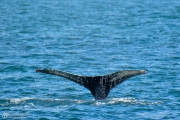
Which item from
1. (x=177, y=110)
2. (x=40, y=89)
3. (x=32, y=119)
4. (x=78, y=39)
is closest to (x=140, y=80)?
(x=40, y=89)

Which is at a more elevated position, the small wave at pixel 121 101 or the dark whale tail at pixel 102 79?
the dark whale tail at pixel 102 79

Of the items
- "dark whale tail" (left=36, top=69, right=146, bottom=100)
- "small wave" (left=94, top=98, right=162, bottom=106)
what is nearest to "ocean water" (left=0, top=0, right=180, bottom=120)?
"small wave" (left=94, top=98, right=162, bottom=106)

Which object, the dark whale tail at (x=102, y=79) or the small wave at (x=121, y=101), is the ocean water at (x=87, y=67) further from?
the dark whale tail at (x=102, y=79)

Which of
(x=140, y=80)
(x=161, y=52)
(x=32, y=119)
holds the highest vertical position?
(x=161, y=52)

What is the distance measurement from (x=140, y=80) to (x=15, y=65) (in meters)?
6.41

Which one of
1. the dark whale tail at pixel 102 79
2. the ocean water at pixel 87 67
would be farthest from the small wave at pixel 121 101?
the dark whale tail at pixel 102 79

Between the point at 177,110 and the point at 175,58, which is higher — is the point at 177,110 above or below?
below

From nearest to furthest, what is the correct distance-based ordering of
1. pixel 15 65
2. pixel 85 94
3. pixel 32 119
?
pixel 32 119 < pixel 85 94 < pixel 15 65

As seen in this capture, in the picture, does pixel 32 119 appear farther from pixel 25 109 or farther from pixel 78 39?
pixel 78 39

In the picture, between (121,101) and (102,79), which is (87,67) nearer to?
(121,101)

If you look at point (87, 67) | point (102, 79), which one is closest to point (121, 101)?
point (102, 79)

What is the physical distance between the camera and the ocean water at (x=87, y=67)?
23203 millimetres

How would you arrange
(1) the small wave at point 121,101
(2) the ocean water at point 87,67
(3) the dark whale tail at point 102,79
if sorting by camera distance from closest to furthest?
1. (3) the dark whale tail at point 102,79
2. (2) the ocean water at point 87,67
3. (1) the small wave at point 121,101

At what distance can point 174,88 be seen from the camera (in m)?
27.5
